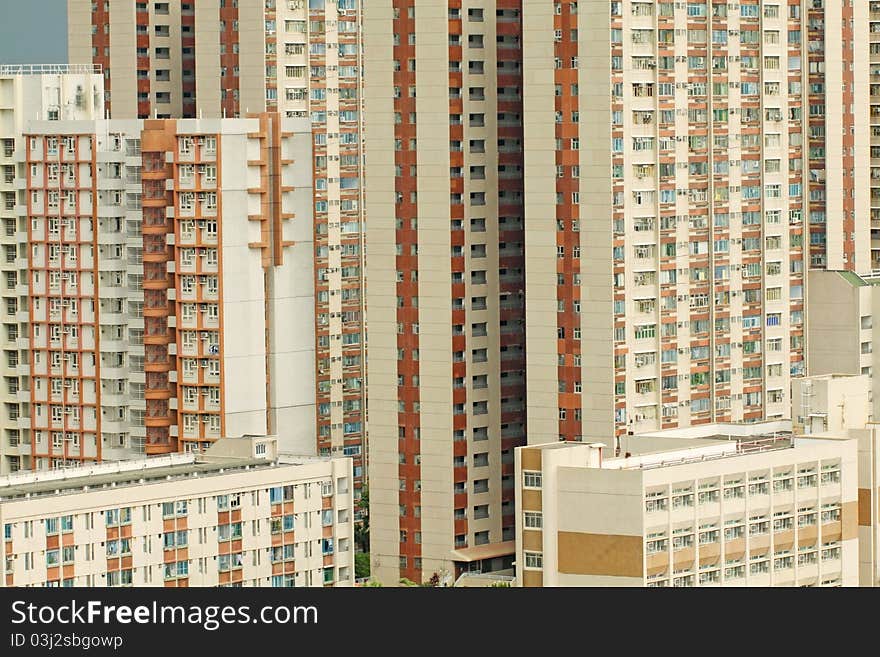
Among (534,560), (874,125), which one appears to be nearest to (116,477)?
(534,560)

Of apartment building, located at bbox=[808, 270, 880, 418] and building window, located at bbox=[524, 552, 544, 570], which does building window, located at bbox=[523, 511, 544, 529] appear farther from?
apartment building, located at bbox=[808, 270, 880, 418]

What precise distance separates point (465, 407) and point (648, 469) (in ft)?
128

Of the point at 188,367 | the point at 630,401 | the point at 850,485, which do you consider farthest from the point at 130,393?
the point at 850,485

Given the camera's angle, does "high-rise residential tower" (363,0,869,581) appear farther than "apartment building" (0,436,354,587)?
Yes

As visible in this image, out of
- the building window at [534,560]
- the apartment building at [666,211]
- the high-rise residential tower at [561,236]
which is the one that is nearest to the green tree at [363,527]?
the high-rise residential tower at [561,236]

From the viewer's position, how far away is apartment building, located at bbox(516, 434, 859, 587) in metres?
126

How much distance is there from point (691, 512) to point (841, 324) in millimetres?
44283

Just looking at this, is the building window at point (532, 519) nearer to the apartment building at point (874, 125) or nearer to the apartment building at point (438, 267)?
the apartment building at point (438, 267)

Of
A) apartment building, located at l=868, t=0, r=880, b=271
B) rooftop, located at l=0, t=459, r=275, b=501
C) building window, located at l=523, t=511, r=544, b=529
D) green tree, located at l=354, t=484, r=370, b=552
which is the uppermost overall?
apartment building, located at l=868, t=0, r=880, b=271

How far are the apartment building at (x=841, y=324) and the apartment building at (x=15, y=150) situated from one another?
46052 millimetres

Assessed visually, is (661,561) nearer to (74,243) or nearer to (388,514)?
(388,514)

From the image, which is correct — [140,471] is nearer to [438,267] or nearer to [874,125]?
[438,267]

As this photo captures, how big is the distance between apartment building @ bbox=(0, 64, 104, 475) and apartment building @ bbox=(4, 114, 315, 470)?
0.48 metres

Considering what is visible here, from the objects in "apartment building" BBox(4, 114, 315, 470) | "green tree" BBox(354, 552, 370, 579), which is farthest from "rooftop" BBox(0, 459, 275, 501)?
"apartment building" BBox(4, 114, 315, 470)
